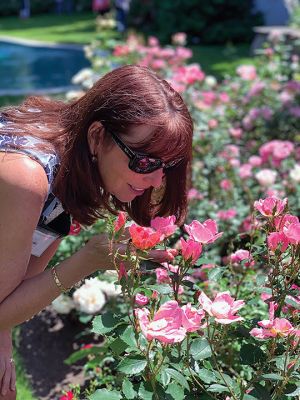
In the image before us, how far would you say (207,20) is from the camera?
49.4 ft

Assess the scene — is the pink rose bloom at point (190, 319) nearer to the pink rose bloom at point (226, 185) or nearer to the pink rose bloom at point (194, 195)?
the pink rose bloom at point (194, 195)

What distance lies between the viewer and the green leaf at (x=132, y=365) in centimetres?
136

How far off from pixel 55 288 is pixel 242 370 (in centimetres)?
83

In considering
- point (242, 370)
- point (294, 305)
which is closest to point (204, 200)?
point (242, 370)

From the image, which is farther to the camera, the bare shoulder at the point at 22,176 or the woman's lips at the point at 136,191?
the woman's lips at the point at 136,191

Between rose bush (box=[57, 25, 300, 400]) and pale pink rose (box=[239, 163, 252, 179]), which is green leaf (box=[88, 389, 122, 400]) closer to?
rose bush (box=[57, 25, 300, 400])

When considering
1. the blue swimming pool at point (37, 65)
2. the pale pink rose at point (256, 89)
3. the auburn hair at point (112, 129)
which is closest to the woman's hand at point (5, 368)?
the auburn hair at point (112, 129)

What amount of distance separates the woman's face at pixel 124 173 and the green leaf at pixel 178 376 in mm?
551

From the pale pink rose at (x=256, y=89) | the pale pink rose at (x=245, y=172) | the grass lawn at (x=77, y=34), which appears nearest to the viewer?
the pale pink rose at (x=245, y=172)

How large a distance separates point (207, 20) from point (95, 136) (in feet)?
45.2

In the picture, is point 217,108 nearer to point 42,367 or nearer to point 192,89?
point 192,89

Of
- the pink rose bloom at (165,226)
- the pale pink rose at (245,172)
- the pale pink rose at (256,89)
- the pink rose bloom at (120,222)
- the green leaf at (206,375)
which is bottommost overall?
the pale pink rose at (256,89)

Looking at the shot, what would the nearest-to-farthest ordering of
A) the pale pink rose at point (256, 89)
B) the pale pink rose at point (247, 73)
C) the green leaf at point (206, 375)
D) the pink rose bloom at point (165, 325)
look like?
the pink rose bloom at point (165, 325) → the green leaf at point (206, 375) → the pale pink rose at point (256, 89) → the pale pink rose at point (247, 73)

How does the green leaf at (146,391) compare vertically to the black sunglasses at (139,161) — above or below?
below
